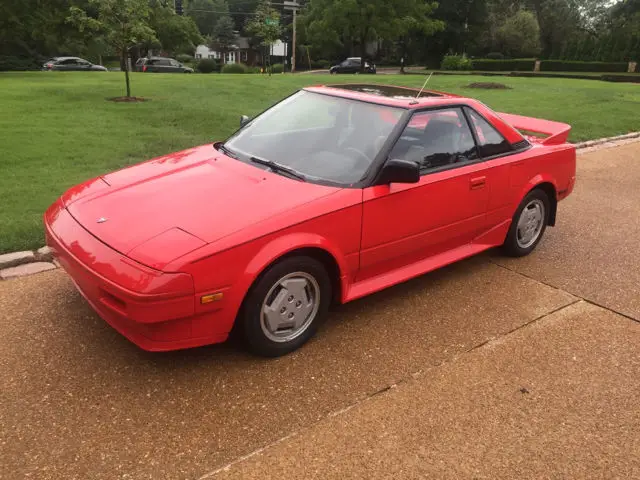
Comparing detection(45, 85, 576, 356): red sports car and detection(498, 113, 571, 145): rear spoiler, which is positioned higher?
detection(498, 113, 571, 145): rear spoiler

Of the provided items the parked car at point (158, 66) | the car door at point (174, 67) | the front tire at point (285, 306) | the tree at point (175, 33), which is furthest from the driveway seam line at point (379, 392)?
the tree at point (175, 33)

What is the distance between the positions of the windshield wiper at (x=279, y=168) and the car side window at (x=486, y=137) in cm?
154

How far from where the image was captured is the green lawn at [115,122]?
5820 millimetres

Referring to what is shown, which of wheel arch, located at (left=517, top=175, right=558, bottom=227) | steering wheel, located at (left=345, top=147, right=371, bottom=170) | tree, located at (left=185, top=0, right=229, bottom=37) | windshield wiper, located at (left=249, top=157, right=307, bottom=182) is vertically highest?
tree, located at (left=185, top=0, right=229, bottom=37)

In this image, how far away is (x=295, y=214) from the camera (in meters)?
3.01

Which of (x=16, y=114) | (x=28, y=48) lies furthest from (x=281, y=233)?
(x=28, y=48)

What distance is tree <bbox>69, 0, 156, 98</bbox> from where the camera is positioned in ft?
41.1

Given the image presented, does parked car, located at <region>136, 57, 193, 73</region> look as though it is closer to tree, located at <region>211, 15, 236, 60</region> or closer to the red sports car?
the red sports car

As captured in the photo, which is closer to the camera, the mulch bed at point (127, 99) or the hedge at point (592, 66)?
the mulch bed at point (127, 99)

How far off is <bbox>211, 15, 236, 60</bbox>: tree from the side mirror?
76447mm

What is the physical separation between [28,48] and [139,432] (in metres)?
41.8

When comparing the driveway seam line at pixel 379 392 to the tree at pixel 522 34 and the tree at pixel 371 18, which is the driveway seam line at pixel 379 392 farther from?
the tree at pixel 522 34

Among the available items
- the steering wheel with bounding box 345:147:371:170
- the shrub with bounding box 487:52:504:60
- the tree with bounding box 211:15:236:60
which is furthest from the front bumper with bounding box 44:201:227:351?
the tree with bounding box 211:15:236:60

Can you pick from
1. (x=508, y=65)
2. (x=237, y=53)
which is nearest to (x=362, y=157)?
(x=508, y=65)
